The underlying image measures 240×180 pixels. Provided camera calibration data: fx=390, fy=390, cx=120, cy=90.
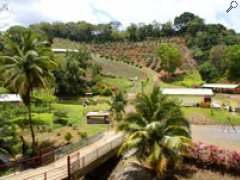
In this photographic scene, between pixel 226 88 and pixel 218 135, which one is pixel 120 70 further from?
pixel 218 135

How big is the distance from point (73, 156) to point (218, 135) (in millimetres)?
20279

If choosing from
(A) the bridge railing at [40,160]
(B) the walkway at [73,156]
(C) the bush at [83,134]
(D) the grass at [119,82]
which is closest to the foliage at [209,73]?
(D) the grass at [119,82]

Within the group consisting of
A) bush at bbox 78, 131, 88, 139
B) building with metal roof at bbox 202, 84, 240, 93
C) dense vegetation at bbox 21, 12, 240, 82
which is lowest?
bush at bbox 78, 131, 88, 139

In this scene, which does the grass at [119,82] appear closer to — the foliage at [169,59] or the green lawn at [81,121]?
the foliage at [169,59]

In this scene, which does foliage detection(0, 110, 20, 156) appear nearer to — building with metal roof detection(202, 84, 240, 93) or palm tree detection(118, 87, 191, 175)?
palm tree detection(118, 87, 191, 175)

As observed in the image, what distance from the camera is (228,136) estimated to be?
38719 millimetres

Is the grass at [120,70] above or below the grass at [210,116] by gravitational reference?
above

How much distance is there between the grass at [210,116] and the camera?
4622cm

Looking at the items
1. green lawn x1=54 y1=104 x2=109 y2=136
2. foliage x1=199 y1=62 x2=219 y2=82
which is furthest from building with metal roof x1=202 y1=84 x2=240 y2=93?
green lawn x1=54 y1=104 x2=109 y2=136

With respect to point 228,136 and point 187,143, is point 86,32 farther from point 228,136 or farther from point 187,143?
point 187,143

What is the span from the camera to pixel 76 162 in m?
21.5

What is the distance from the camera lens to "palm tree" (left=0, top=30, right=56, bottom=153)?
26.6 m

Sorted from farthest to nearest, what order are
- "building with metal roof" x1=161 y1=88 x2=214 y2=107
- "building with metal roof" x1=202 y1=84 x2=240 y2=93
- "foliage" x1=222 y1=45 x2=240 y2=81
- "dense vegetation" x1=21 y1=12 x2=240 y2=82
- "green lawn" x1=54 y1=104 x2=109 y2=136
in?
"dense vegetation" x1=21 y1=12 x2=240 y2=82 < "foliage" x1=222 y1=45 x2=240 y2=81 < "building with metal roof" x1=202 y1=84 x2=240 y2=93 < "building with metal roof" x1=161 y1=88 x2=214 y2=107 < "green lawn" x1=54 y1=104 x2=109 y2=136

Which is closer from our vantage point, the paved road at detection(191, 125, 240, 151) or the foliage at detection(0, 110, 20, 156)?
the foliage at detection(0, 110, 20, 156)
